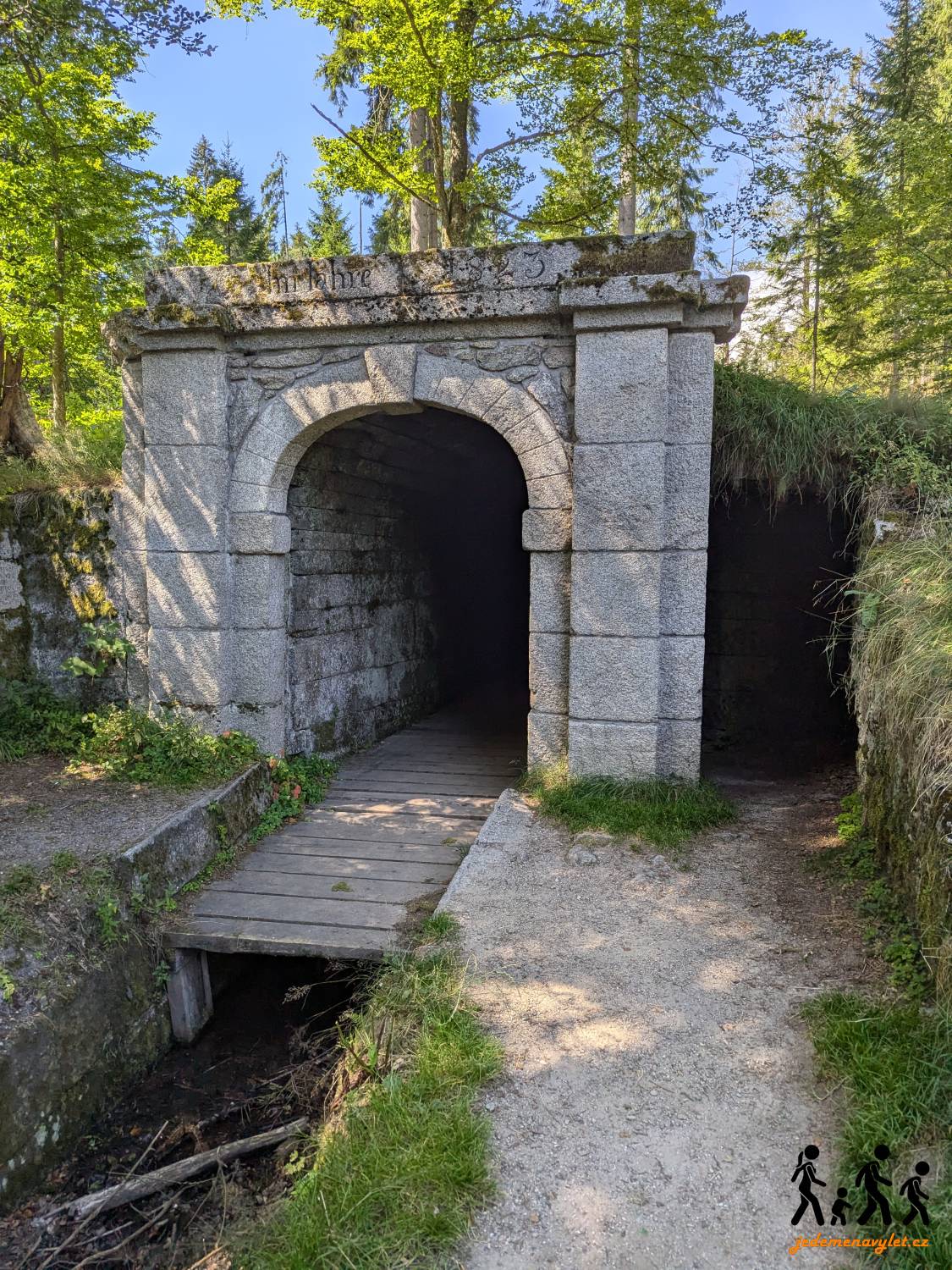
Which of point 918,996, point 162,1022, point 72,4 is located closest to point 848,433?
point 918,996

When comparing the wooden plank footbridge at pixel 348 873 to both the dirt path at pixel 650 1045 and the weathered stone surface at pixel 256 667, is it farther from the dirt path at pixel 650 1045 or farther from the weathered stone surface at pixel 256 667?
the weathered stone surface at pixel 256 667

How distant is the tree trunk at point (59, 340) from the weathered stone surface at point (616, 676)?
6563 millimetres

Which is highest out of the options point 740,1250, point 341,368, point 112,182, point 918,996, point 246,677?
point 112,182

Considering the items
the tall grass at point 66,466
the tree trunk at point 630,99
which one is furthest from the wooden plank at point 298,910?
the tree trunk at point 630,99

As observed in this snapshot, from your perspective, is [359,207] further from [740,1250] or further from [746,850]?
[740,1250]

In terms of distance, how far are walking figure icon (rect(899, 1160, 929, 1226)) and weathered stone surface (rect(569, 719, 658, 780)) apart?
263 cm

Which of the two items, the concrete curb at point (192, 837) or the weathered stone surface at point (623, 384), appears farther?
the weathered stone surface at point (623, 384)

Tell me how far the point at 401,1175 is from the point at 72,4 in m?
8.28

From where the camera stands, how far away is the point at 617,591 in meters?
4.42

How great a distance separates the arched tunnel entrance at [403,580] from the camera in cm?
546

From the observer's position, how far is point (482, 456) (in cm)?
814

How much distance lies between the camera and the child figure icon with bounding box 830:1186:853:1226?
1.87m

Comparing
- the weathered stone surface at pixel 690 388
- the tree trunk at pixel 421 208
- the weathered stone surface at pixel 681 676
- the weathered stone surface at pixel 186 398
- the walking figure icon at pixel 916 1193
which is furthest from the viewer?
the tree trunk at pixel 421 208

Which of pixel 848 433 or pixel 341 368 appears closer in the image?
pixel 341 368
